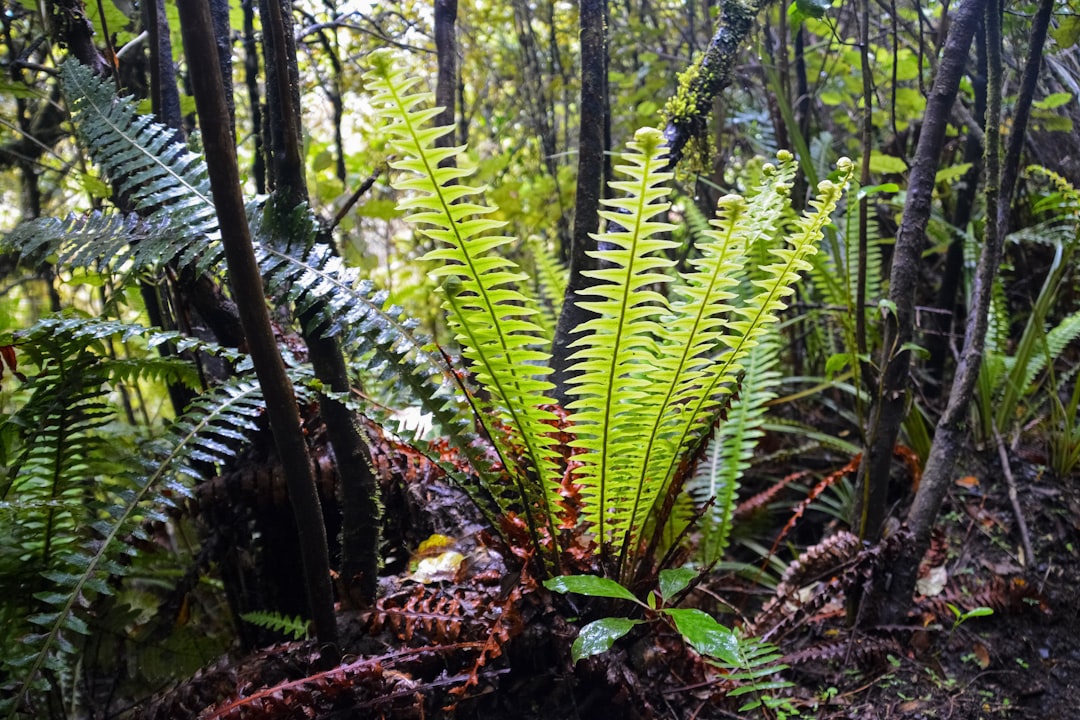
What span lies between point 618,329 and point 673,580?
429 mm

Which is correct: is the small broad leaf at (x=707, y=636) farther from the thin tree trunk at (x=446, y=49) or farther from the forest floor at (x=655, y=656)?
the thin tree trunk at (x=446, y=49)

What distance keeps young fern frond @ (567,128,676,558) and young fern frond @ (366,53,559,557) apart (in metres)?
0.08

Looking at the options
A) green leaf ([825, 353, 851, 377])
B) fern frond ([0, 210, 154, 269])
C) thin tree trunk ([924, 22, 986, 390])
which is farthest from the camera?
thin tree trunk ([924, 22, 986, 390])

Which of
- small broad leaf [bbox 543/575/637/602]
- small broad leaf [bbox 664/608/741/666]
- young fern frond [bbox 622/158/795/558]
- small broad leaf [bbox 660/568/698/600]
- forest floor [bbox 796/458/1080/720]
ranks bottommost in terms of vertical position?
forest floor [bbox 796/458/1080/720]

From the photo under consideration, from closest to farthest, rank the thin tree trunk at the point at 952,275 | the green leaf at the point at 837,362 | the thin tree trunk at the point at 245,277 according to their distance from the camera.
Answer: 1. the thin tree trunk at the point at 245,277
2. the green leaf at the point at 837,362
3. the thin tree trunk at the point at 952,275

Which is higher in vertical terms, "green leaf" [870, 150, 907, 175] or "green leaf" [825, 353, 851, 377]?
"green leaf" [870, 150, 907, 175]

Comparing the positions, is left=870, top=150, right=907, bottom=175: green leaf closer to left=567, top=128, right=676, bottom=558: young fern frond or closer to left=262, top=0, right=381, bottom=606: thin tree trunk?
left=567, top=128, right=676, bottom=558: young fern frond

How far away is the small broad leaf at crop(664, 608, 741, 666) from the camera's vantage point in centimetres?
94

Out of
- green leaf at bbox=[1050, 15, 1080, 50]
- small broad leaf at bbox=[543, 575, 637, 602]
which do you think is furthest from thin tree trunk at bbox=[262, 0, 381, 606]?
green leaf at bbox=[1050, 15, 1080, 50]

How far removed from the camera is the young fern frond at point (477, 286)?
2.93 feet

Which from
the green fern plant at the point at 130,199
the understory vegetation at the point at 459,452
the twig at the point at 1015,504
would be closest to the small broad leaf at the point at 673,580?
the understory vegetation at the point at 459,452

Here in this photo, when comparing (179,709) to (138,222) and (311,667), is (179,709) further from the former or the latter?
(138,222)

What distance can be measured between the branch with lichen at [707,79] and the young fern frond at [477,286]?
959 millimetres

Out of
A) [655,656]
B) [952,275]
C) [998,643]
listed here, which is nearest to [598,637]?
[655,656]
